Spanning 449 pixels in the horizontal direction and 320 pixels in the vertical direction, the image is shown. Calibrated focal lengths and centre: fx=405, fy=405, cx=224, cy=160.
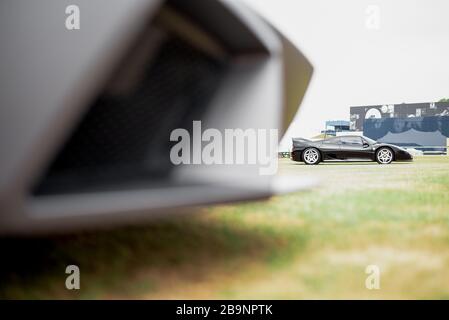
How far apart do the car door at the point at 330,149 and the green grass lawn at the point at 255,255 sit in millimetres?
757

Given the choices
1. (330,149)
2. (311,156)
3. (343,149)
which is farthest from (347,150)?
(311,156)

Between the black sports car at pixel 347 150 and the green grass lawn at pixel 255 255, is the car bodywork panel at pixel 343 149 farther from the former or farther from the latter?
the green grass lawn at pixel 255 255

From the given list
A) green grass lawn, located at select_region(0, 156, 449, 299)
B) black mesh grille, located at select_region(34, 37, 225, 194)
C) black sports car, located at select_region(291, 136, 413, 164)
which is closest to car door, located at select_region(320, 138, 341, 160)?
black sports car, located at select_region(291, 136, 413, 164)

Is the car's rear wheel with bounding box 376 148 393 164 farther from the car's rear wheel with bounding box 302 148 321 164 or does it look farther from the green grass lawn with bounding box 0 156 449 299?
the green grass lawn with bounding box 0 156 449 299

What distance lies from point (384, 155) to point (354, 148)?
0.49ft

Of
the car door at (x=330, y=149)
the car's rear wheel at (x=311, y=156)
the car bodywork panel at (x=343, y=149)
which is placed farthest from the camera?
the car's rear wheel at (x=311, y=156)

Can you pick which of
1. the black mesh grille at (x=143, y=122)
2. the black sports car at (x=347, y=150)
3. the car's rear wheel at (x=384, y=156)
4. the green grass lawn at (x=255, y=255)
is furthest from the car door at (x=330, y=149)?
the black mesh grille at (x=143, y=122)

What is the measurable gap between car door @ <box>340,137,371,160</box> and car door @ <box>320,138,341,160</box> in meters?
0.03

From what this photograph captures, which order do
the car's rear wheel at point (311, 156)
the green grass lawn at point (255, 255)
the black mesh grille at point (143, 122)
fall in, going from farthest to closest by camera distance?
1. the car's rear wheel at point (311, 156)
2. the black mesh grille at point (143, 122)
3. the green grass lawn at point (255, 255)

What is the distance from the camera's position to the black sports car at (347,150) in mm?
1888

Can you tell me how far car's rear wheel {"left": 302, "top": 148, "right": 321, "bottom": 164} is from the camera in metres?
2.32

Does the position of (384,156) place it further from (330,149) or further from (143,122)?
(143,122)

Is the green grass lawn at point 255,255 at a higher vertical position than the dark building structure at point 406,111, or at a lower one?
lower
